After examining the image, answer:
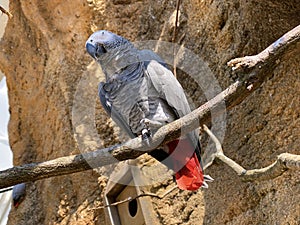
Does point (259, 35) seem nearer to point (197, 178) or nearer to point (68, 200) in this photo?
point (197, 178)

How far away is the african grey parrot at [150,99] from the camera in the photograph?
4.85 feet

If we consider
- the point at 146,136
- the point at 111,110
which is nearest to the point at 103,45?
the point at 111,110

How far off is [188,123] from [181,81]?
30.0 inches

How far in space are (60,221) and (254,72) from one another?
3.91ft

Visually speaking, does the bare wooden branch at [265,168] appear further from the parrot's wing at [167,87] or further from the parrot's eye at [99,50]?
the parrot's eye at [99,50]

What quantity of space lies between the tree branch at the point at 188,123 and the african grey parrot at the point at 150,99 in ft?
0.80

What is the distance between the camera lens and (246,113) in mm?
1587

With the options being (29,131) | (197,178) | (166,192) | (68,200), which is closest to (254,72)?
(197,178)

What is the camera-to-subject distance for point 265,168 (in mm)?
1356

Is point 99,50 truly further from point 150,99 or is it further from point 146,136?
point 146,136

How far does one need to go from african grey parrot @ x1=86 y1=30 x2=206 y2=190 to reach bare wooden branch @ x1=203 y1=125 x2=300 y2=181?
0.09 meters

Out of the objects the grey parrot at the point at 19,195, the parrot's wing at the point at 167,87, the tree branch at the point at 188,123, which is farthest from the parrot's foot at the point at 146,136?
the grey parrot at the point at 19,195

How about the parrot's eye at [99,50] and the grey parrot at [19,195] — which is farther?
the grey parrot at [19,195]

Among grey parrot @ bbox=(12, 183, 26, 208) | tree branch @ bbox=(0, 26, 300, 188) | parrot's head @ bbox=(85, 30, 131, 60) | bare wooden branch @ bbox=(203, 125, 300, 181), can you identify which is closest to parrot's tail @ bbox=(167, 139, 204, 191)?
bare wooden branch @ bbox=(203, 125, 300, 181)
